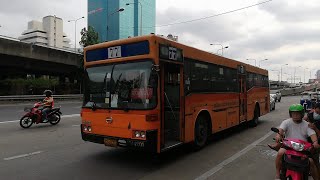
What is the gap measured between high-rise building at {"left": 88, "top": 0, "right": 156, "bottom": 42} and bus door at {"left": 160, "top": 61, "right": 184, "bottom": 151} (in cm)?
2967

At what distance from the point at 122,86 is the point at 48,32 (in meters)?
102

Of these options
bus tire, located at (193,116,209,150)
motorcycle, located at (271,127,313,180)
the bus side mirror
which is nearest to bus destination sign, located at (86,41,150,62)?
the bus side mirror

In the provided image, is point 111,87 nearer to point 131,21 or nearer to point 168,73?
point 168,73

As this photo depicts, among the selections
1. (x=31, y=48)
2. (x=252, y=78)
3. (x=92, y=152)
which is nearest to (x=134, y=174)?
(x=92, y=152)

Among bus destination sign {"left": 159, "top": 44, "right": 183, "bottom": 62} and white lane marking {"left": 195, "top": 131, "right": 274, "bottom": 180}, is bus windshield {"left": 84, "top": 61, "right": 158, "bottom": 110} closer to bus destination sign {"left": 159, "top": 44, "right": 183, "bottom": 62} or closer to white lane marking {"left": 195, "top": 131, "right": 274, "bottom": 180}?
bus destination sign {"left": 159, "top": 44, "right": 183, "bottom": 62}

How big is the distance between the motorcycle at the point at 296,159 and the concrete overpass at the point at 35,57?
105 ft

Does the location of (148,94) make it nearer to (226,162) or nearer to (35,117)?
(226,162)

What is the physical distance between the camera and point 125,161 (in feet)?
26.5

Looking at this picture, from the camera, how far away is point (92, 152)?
9055mm

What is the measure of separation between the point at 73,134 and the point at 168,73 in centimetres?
555

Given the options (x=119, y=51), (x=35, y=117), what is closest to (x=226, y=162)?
(x=119, y=51)

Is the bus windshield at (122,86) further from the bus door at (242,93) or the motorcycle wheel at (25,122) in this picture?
the motorcycle wheel at (25,122)

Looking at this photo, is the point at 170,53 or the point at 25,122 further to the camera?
the point at 25,122

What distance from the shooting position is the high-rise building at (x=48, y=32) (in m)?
103
